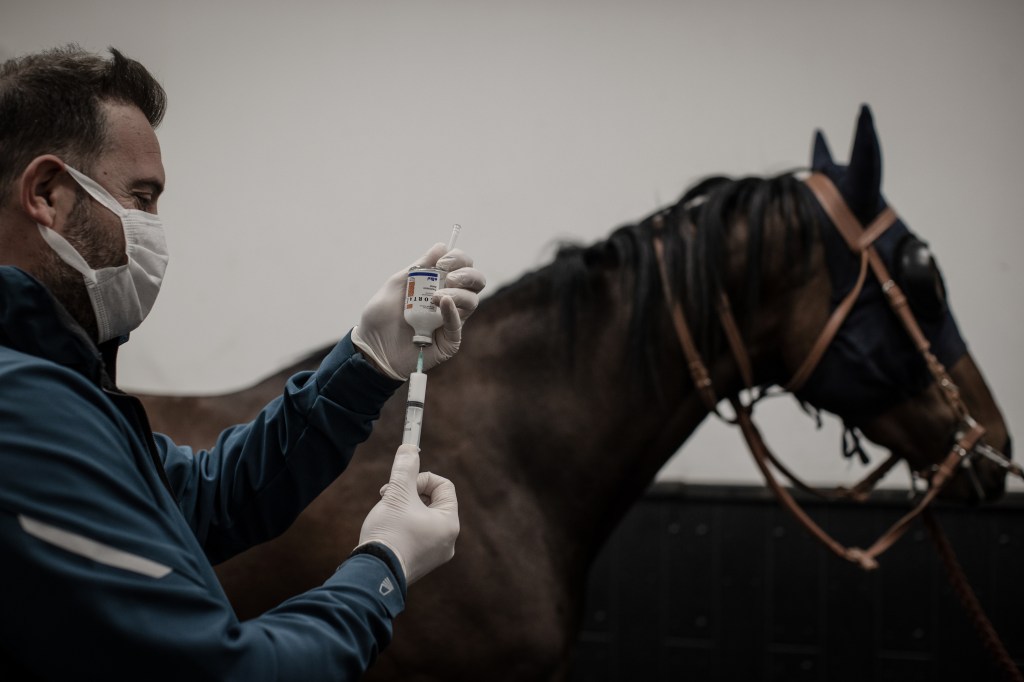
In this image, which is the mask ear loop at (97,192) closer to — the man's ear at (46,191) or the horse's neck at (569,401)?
the man's ear at (46,191)

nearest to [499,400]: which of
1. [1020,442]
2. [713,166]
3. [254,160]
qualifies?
[713,166]

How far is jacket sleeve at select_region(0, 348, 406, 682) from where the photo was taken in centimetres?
53

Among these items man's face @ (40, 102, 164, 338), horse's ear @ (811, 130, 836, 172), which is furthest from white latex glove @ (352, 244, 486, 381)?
horse's ear @ (811, 130, 836, 172)

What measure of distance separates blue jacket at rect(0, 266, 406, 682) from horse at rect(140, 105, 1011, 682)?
24.0 inches

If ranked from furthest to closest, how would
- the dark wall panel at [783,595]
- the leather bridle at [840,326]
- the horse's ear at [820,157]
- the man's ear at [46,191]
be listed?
the dark wall panel at [783,595], the horse's ear at [820,157], the leather bridle at [840,326], the man's ear at [46,191]

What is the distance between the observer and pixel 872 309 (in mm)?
1420

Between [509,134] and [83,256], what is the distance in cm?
181

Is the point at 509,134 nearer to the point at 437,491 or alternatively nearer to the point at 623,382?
the point at 623,382

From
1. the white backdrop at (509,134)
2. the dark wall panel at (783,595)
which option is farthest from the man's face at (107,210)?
the dark wall panel at (783,595)

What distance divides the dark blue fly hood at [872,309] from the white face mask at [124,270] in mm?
1118

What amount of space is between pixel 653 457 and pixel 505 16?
159 centimetres

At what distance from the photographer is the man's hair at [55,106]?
0.72 m

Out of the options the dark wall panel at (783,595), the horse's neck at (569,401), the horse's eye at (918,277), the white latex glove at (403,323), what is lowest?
the dark wall panel at (783,595)

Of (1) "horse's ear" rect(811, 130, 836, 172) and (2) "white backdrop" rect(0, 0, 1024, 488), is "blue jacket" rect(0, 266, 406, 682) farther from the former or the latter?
(2) "white backdrop" rect(0, 0, 1024, 488)
